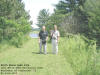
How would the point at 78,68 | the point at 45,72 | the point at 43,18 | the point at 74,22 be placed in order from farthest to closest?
the point at 43,18 < the point at 74,22 < the point at 45,72 < the point at 78,68

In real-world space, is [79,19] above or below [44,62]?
above

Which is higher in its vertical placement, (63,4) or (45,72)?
(63,4)

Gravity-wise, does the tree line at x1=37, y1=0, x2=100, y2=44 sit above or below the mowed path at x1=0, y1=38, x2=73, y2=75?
above

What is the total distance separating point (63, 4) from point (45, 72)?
37727mm

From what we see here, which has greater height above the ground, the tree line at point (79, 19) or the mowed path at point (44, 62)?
the tree line at point (79, 19)

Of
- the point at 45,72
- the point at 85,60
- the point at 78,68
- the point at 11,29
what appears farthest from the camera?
the point at 11,29

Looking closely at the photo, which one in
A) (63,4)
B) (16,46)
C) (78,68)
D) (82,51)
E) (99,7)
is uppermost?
(63,4)

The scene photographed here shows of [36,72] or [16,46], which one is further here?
[16,46]

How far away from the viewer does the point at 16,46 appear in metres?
15.4

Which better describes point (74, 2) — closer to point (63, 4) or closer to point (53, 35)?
point (63, 4)

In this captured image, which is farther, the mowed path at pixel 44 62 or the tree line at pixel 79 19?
the tree line at pixel 79 19

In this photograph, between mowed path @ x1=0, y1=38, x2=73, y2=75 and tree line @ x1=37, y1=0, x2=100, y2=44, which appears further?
tree line @ x1=37, y1=0, x2=100, y2=44

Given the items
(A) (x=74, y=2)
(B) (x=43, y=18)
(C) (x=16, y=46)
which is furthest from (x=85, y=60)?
(B) (x=43, y=18)

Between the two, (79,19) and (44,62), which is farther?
(79,19)
